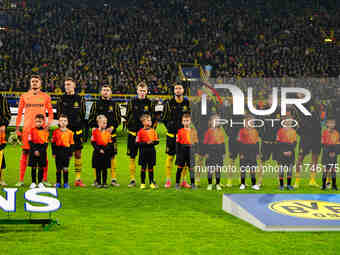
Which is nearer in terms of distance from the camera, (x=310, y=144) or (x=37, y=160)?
(x=37, y=160)

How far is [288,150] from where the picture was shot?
29.0ft

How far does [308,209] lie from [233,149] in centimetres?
214

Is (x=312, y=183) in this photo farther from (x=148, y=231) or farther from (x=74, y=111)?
(x=148, y=231)

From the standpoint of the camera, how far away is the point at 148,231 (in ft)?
20.1

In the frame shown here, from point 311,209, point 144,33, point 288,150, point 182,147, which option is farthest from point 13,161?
point 144,33

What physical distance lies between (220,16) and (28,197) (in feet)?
114

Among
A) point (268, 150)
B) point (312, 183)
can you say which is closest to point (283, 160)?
point (268, 150)

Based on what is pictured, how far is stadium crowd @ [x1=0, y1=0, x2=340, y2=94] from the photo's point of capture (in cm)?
3048

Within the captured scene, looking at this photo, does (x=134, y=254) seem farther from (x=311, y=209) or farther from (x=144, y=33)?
(x=144, y=33)

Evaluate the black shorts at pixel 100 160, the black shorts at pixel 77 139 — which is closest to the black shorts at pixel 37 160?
the black shorts at pixel 77 139

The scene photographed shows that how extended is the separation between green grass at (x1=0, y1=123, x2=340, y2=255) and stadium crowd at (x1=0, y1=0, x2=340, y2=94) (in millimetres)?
19769

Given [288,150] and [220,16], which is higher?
[220,16]

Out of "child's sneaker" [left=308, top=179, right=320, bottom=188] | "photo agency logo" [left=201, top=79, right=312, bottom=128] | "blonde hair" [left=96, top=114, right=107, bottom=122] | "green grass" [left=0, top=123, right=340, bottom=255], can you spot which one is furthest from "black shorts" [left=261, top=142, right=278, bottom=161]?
"blonde hair" [left=96, top=114, right=107, bottom=122]

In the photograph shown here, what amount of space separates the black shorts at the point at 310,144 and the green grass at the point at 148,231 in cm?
162
